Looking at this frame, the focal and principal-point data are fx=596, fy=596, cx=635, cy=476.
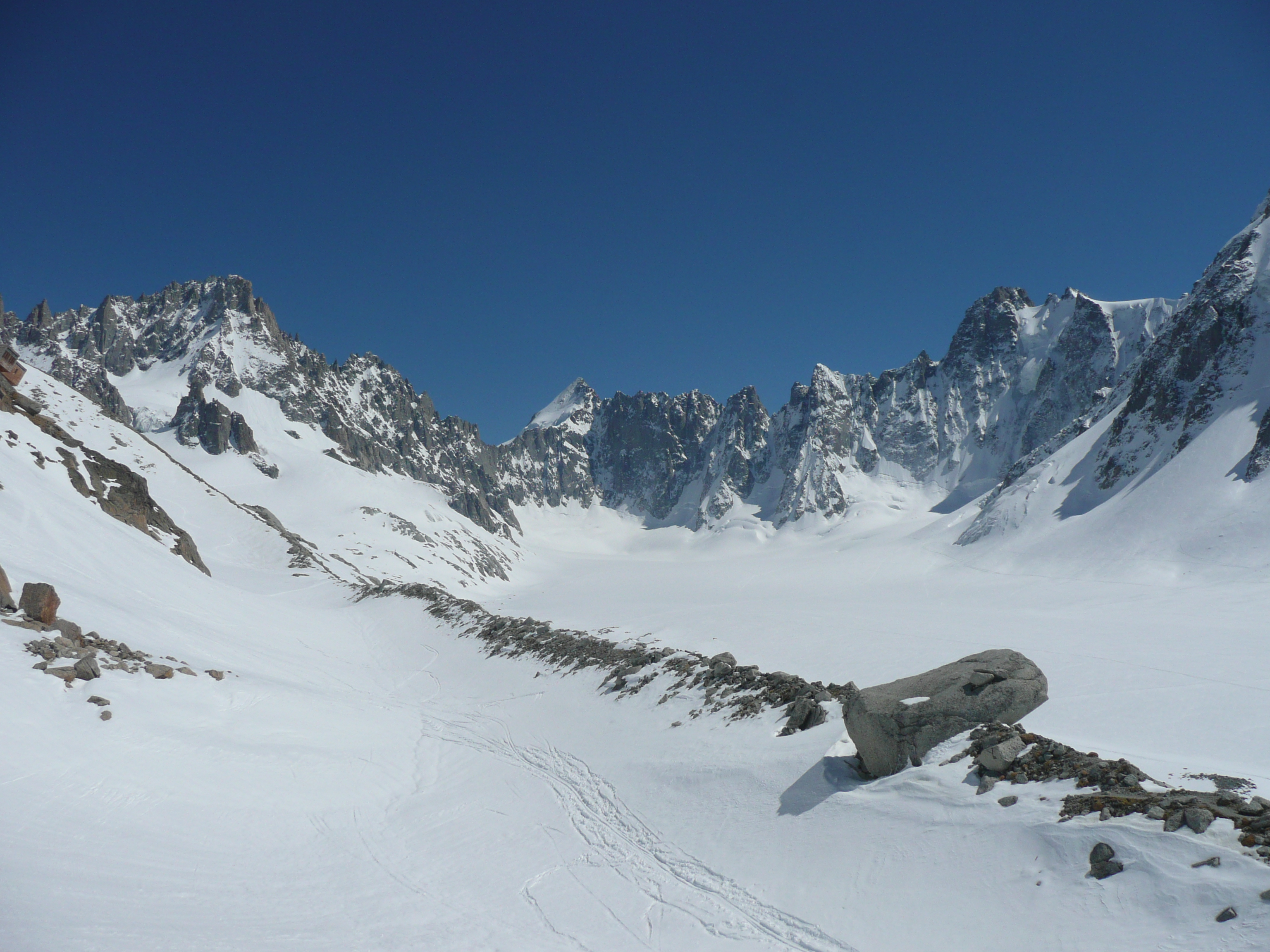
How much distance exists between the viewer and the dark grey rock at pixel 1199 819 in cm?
575

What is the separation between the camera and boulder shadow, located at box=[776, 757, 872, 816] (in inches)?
368

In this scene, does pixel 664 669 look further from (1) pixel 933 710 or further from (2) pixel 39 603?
(2) pixel 39 603

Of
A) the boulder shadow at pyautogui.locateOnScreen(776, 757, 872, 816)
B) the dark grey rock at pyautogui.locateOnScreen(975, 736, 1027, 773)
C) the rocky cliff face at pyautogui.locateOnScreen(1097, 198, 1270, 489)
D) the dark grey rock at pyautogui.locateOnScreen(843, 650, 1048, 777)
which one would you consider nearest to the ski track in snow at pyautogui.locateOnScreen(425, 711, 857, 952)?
the boulder shadow at pyautogui.locateOnScreen(776, 757, 872, 816)

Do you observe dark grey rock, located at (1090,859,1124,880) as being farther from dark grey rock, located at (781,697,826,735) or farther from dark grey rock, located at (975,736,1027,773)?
dark grey rock, located at (781,697,826,735)

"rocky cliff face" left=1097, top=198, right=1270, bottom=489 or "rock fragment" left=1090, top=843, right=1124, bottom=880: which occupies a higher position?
"rocky cliff face" left=1097, top=198, right=1270, bottom=489

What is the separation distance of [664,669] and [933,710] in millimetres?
9857

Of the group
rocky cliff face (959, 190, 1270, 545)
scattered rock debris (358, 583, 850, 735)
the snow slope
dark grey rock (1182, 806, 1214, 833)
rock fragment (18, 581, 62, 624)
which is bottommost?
the snow slope

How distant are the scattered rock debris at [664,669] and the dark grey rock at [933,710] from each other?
A: 2418 millimetres

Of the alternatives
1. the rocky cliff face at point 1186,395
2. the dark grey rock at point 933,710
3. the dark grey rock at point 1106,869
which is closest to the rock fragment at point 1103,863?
the dark grey rock at point 1106,869

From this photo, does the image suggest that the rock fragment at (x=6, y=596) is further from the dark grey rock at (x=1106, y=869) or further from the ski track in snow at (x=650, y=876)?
the dark grey rock at (x=1106, y=869)

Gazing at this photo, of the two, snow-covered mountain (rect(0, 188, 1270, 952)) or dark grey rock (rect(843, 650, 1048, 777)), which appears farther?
dark grey rock (rect(843, 650, 1048, 777))

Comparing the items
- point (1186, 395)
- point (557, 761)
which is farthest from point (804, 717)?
point (1186, 395)

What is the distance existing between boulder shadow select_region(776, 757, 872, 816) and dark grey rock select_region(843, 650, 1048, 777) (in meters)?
0.36

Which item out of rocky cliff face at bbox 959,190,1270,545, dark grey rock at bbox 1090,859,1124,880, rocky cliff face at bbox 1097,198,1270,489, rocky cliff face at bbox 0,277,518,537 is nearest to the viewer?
dark grey rock at bbox 1090,859,1124,880
